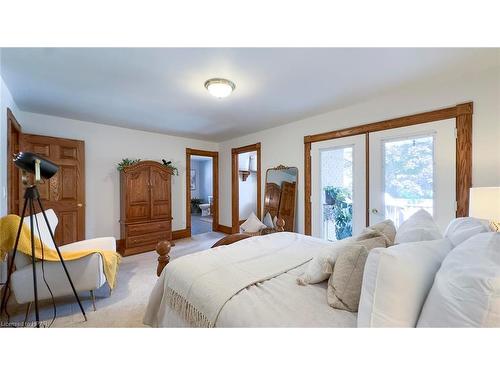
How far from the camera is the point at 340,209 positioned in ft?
10.3

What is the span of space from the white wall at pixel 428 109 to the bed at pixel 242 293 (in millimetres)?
1878

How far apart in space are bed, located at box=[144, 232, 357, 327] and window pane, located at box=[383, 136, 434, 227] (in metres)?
1.52

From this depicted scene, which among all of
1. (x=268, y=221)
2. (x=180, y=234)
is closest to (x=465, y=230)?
(x=268, y=221)

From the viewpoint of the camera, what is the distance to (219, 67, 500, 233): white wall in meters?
1.96

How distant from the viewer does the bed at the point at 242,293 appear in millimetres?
917

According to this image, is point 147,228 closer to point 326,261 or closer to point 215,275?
point 215,275

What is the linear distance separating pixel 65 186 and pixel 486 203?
4827 millimetres
